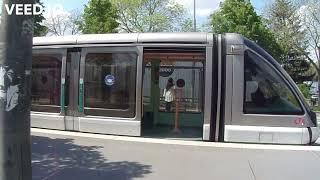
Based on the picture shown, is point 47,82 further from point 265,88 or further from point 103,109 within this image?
point 265,88

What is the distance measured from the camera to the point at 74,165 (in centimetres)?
800

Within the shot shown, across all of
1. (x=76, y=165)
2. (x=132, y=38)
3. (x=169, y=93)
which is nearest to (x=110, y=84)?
(x=132, y=38)

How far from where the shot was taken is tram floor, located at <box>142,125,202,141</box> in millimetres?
10914

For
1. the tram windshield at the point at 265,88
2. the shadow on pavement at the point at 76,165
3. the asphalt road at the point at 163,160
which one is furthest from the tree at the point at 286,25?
the shadow on pavement at the point at 76,165

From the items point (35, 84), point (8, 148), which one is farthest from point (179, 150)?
point (8, 148)

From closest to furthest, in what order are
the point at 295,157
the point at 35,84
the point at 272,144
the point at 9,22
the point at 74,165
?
1. the point at 9,22
2. the point at 74,165
3. the point at 295,157
4. the point at 272,144
5. the point at 35,84

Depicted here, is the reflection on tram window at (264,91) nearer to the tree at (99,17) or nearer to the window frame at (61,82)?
the window frame at (61,82)

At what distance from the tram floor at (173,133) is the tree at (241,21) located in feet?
90.7

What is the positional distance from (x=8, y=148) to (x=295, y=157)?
609cm

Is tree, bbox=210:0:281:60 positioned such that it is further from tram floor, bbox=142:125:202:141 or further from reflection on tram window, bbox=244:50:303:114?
reflection on tram window, bbox=244:50:303:114

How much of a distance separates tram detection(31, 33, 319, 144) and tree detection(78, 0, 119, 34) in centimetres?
2803

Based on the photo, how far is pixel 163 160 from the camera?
8.45 meters

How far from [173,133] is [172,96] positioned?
103cm

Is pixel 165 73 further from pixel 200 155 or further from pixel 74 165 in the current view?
pixel 74 165
